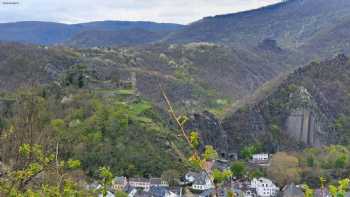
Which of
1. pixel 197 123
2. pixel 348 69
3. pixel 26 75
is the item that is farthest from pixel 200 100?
pixel 197 123

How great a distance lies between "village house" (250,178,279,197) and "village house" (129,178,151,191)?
7.34 metres

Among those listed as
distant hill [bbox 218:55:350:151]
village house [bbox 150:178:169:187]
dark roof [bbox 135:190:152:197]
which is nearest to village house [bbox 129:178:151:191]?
village house [bbox 150:178:169:187]

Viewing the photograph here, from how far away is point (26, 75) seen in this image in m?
73.1

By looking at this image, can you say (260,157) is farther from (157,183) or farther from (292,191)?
(157,183)

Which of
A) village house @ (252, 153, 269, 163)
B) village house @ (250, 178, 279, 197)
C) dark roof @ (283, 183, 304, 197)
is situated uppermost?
dark roof @ (283, 183, 304, 197)

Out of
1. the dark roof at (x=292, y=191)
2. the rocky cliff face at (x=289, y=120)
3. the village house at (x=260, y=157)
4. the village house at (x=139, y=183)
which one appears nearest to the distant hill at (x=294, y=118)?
the rocky cliff face at (x=289, y=120)

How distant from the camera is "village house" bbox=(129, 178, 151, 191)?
4006cm

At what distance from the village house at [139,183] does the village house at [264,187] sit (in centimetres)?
734

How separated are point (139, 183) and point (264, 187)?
8.75 metres

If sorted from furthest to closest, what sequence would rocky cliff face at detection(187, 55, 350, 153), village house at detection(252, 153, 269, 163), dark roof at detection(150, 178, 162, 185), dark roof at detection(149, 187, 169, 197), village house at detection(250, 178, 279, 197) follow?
rocky cliff face at detection(187, 55, 350, 153) → village house at detection(252, 153, 269, 163) → village house at detection(250, 178, 279, 197) → dark roof at detection(150, 178, 162, 185) → dark roof at detection(149, 187, 169, 197)

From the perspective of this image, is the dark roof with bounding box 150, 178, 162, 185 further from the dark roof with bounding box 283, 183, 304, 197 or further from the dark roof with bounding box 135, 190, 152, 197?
the dark roof with bounding box 283, 183, 304, 197

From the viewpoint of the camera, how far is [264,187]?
42.8 metres

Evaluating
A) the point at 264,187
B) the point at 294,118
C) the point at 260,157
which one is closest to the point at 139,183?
the point at 264,187

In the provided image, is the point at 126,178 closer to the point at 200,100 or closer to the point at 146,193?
the point at 146,193
